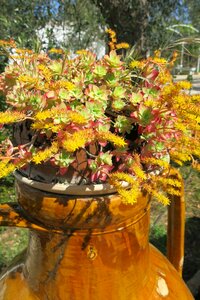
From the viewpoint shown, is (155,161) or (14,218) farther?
(14,218)

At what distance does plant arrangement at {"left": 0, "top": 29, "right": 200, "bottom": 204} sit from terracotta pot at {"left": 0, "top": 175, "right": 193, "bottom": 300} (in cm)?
8

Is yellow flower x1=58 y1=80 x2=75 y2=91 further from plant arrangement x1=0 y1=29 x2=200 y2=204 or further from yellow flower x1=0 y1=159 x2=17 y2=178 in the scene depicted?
yellow flower x1=0 y1=159 x2=17 y2=178

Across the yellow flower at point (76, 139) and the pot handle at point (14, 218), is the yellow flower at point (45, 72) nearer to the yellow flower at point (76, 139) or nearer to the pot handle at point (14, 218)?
the yellow flower at point (76, 139)

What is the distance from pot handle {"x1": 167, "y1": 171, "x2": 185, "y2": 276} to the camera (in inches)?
39.8

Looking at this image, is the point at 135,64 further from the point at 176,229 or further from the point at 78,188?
the point at 176,229

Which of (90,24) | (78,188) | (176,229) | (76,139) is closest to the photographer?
(76,139)

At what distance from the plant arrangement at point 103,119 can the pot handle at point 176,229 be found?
0.93 ft

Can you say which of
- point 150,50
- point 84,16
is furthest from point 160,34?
point 84,16

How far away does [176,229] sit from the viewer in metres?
1.04

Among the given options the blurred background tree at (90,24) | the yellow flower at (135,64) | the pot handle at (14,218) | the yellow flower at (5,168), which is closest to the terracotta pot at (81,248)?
the pot handle at (14,218)

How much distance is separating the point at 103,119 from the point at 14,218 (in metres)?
0.30

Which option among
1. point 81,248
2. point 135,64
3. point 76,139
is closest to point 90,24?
point 135,64

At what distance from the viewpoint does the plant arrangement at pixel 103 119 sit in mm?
639

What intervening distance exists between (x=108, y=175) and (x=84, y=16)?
14.7ft
